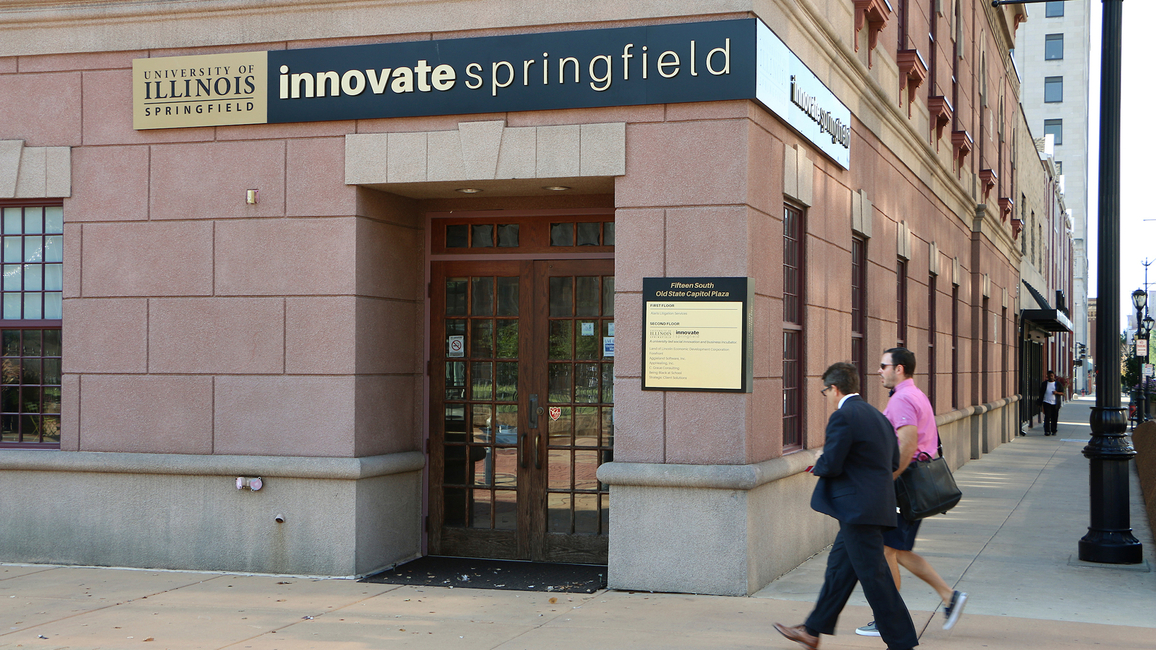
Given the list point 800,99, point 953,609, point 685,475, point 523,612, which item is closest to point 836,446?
point 953,609

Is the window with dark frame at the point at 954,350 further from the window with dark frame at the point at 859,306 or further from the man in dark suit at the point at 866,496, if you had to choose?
the man in dark suit at the point at 866,496

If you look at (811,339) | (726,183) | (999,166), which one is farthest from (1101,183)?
(999,166)

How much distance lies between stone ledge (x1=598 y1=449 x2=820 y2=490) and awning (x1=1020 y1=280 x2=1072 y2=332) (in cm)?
2571

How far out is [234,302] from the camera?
30.9ft

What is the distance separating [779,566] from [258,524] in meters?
4.31

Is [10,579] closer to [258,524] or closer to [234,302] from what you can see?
[258,524]

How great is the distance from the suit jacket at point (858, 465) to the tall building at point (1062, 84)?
236 ft

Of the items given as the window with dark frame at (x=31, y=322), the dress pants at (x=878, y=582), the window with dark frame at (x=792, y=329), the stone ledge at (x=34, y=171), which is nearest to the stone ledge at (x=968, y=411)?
the window with dark frame at (x=792, y=329)

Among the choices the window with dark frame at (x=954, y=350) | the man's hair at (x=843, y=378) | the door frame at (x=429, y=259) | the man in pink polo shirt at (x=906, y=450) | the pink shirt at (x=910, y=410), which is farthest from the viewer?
the window with dark frame at (x=954, y=350)

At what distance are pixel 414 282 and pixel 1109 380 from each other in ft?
20.9

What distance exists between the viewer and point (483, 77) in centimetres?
897

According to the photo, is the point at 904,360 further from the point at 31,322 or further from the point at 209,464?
the point at 31,322

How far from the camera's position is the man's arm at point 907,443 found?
719 centimetres

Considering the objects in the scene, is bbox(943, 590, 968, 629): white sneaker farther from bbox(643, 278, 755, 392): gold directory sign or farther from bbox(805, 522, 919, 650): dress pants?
bbox(643, 278, 755, 392): gold directory sign
